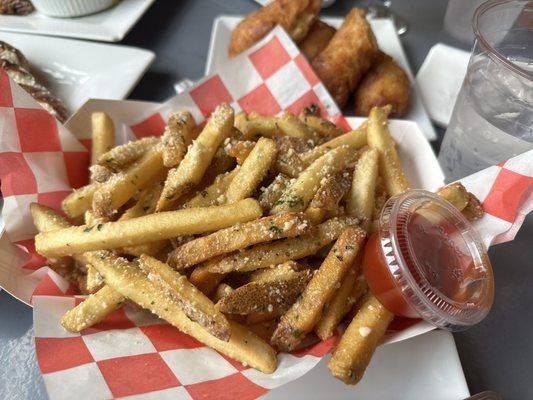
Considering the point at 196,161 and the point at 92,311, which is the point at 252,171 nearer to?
the point at 196,161

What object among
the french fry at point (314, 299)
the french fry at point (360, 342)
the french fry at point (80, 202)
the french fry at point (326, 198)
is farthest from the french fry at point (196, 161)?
the french fry at point (360, 342)

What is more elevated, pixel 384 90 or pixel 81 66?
pixel 81 66

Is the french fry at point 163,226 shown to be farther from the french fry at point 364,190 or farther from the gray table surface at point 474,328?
the gray table surface at point 474,328

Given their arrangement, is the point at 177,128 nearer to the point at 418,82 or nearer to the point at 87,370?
the point at 87,370


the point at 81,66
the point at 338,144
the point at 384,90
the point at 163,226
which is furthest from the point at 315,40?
the point at 163,226

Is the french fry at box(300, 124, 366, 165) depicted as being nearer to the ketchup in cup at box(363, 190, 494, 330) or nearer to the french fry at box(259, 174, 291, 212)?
the french fry at box(259, 174, 291, 212)

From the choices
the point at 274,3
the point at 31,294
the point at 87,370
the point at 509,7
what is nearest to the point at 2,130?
the point at 31,294

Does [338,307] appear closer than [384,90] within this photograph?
Yes
